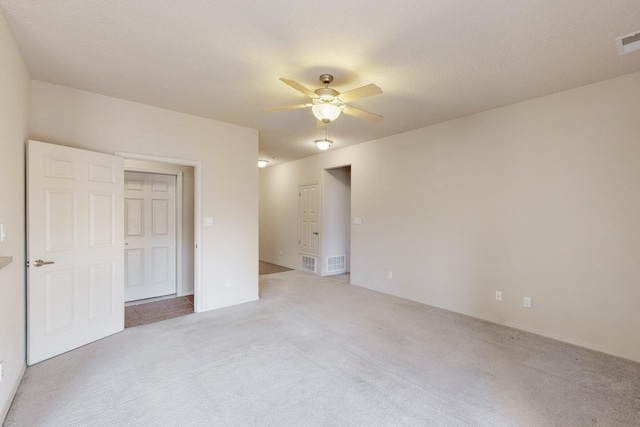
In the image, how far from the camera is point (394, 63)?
2.61 metres

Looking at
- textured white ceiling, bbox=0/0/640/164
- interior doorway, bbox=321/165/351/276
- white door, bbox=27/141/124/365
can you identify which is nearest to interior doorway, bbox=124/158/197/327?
white door, bbox=27/141/124/365

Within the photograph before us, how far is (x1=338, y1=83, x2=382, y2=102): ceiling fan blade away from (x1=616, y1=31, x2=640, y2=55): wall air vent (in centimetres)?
186

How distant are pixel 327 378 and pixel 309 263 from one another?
170 inches

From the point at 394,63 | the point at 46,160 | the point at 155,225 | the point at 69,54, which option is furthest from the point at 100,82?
the point at 394,63

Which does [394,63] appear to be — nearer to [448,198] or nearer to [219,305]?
[448,198]

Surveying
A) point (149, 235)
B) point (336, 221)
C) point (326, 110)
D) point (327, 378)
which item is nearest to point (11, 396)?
point (327, 378)

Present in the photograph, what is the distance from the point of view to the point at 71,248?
2.93m

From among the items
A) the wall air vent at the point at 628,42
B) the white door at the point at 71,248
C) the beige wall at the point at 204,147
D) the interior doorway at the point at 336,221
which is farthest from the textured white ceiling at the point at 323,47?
the interior doorway at the point at 336,221

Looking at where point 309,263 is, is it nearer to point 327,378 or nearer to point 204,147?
point 204,147

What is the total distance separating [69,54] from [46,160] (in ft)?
Answer: 3.28

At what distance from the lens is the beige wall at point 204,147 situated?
10.2 ft

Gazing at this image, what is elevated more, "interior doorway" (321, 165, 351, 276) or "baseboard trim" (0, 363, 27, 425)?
"interior doorway" (321, 165, 351, 276)

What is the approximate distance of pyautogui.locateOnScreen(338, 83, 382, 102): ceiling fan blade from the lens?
2381mm

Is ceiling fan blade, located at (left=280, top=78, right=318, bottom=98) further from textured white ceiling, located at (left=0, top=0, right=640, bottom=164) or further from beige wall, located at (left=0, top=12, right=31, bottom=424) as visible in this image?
beige wall, located at (left=0, top=12, right=31, bottom=424)
